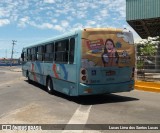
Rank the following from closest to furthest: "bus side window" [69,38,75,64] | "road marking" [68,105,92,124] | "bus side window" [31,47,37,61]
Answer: "road marking" [68,105,92,124] → "bus side window" [69,38,75,64] → "bus side window" [31,47,37,61]

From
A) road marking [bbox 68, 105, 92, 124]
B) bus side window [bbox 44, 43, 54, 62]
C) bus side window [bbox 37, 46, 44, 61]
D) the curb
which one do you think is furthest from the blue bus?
bus side window [bbox 37, 46, 44, 61]

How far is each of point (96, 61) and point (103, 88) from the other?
3.56 ft

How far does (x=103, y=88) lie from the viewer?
1308 centimetres

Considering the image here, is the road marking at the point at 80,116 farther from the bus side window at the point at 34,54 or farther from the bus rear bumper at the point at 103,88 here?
the bus side window at the point at 34,54

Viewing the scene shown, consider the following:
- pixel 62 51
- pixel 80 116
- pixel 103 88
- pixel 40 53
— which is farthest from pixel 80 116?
pixel 40 53

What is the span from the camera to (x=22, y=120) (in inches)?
384

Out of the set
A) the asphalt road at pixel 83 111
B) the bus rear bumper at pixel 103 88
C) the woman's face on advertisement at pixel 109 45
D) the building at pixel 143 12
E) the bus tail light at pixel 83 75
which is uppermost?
the building at pixel 143 12

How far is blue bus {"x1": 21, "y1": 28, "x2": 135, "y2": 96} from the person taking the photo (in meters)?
12.7

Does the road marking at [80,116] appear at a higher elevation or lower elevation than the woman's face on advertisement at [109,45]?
lower

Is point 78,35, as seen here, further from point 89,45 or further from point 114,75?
Result: point 114,75

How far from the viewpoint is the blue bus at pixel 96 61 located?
41.6 ft

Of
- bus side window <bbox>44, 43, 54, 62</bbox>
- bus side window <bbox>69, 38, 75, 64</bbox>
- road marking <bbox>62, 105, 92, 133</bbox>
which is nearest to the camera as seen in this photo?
road marking <bbox>62, 105, 92, 133</bbox>

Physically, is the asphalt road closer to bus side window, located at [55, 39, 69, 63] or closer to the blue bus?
the blue bus

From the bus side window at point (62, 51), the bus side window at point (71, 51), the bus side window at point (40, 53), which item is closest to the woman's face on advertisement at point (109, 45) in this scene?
the bus side window at point (71, 51)
